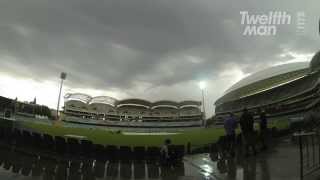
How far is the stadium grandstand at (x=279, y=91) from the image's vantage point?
43281mm

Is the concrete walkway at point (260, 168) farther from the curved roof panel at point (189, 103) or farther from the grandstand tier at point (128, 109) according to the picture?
the curved roof panel at point (189, 103)

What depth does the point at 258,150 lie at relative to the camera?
1484cm

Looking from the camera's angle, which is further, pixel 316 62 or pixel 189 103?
pixel 189 103

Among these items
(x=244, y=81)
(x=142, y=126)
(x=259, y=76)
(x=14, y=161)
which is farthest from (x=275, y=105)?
(x=14, y=161)

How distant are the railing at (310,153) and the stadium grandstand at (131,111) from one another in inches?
3280

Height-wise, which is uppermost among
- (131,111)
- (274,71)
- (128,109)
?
(274,71)

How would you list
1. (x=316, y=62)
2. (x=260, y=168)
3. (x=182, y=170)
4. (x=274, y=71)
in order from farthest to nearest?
(x=274, y=71) → (x=316, y=62) → (x=182, y=170) → (x=260, y=168)

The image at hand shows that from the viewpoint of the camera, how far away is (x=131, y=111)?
370 feet

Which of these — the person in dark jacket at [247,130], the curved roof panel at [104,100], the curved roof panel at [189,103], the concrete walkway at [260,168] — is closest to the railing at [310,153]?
the concrete walkway at [260,168]

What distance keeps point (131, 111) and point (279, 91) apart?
198ft

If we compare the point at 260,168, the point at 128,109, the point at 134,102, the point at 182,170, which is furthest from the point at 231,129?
the point at 134,102

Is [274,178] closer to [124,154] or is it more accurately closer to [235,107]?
[124,154]

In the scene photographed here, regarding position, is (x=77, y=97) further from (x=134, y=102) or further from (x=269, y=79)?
(x=269, y=79)

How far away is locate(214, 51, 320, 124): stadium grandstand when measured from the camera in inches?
1704
